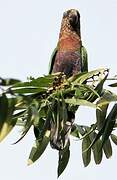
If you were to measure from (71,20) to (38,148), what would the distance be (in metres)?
2.83

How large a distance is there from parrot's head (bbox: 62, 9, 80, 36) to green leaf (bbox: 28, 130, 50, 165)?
269 centimetres

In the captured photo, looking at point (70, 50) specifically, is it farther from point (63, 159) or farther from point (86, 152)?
point (63, 159)

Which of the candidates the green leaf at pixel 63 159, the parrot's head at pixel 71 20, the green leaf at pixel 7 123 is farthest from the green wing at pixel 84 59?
the green leaf at pixel 7 123

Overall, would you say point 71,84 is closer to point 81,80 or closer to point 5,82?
point 81,80

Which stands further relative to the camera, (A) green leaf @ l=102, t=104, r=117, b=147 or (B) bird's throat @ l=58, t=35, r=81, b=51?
(B) bird's throat @ l=58, t=35, r=81, b=51

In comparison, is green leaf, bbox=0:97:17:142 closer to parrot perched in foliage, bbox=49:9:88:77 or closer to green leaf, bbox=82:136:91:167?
green leaf, bbox=82:136:91:167

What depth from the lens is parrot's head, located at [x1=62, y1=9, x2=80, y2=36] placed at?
4773 millimetres

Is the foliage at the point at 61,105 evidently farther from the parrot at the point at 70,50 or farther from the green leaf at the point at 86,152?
the parrot at the point at 70,50

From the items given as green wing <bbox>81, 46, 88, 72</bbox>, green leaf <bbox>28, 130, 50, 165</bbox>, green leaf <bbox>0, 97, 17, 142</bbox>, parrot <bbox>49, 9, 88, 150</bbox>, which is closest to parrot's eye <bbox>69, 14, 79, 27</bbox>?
parrot <bbox>49, 9, 88, 150</bbox>

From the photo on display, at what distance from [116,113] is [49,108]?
0.96 ft

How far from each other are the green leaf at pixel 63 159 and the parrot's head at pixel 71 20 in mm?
2569

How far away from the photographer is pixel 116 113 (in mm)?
2102

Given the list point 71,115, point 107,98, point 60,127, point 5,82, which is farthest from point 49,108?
point 5,82

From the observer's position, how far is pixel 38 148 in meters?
2.15
